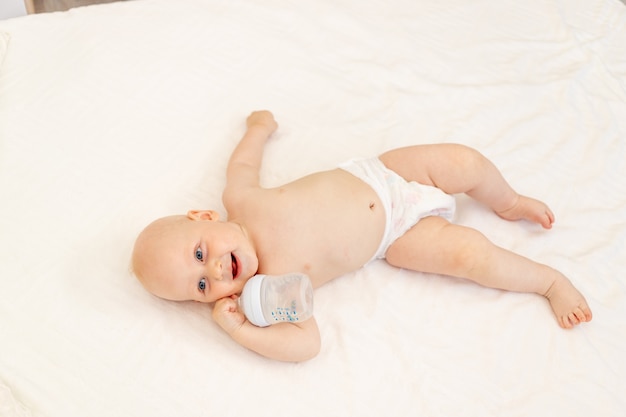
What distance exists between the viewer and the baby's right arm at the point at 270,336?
1179mm

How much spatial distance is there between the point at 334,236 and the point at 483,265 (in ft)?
1.04

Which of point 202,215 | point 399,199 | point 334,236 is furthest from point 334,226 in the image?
point 202,215

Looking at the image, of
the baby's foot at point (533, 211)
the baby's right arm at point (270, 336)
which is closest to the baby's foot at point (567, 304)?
the baby's foot at point (533, 211)

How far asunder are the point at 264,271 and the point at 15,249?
51 cm

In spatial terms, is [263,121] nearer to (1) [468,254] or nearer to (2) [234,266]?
(2) [234,266]

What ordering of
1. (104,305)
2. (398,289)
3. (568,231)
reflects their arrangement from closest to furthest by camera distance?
1. (104,305)
2. (398,289)
3. (568,231)

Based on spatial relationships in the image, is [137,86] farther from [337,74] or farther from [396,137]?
[396,137]

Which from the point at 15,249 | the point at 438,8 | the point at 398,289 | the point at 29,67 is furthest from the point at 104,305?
the point at 438,8

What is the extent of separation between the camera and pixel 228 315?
3.91ft

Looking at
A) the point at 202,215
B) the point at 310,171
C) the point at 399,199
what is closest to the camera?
the point at 202,215

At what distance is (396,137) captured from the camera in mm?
1622

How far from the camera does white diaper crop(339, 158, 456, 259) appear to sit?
1.39m

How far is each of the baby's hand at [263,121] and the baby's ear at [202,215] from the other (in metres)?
0.33

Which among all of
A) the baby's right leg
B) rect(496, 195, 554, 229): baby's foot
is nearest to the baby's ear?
the baby's right leg
